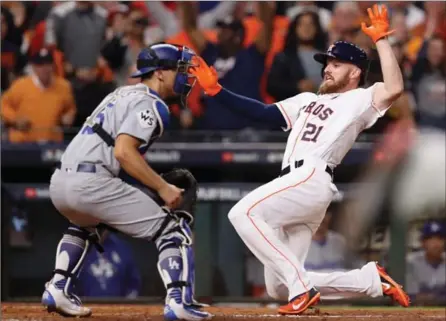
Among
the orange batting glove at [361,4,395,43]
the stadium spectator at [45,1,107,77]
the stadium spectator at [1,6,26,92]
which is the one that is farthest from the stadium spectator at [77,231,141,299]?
the orange batting glove at [361,4,395,43]

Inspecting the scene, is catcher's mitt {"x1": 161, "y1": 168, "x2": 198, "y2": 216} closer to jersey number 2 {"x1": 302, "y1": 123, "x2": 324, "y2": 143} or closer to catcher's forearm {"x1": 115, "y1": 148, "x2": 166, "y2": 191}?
catcher's forearm {"x1": 115, "y1": 148, "x2": 166, "y2": 191}

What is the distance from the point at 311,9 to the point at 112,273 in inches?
119

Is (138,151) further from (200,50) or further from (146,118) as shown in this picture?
(200,50)

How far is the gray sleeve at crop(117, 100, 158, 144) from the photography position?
604cm

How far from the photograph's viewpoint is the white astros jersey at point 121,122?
609 cm

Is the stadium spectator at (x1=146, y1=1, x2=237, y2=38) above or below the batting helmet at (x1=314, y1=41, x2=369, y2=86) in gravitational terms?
above

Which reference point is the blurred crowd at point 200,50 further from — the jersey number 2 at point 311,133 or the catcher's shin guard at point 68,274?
the catcher's shin guard at point 68,274

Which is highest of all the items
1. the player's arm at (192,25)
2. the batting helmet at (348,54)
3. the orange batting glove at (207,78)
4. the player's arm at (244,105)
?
the player's arm at (192,25)

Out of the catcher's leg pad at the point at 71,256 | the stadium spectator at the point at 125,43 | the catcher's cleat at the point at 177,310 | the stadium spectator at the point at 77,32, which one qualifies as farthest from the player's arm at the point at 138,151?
the stadium spectator at the point at 77,32

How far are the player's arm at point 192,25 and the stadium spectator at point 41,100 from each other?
1.21 metres

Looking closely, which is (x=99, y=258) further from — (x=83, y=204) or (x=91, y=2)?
(x=83, y=204)

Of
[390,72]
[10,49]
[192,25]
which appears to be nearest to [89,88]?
[10,49]

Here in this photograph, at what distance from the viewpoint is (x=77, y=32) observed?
10758 mm

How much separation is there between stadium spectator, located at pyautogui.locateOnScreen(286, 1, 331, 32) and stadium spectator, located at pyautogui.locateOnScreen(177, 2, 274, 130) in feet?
0.60
